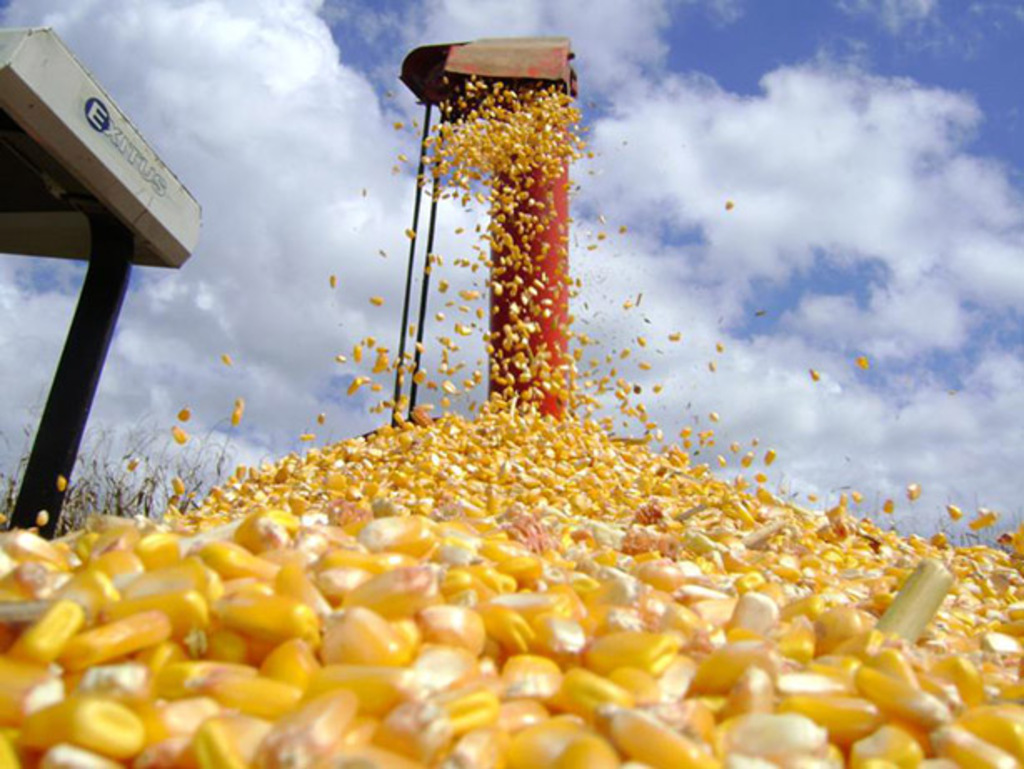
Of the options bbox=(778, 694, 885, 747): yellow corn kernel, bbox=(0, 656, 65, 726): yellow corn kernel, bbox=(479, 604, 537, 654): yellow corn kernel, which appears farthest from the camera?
bbox=(479, 604, 537, 654): yellow corn kernel

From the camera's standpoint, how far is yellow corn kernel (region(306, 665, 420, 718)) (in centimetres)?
87

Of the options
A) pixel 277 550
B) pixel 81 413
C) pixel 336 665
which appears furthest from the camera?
pixel 81 413

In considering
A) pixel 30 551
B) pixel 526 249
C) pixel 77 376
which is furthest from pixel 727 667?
pixel 526 249

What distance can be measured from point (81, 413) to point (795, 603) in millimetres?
3108

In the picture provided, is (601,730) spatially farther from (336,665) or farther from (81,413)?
(81,413)

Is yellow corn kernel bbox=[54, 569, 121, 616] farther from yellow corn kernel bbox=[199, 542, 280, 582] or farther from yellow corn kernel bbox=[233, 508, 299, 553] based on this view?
yellow corn kernel bbox=[233, 508, 299, 553]

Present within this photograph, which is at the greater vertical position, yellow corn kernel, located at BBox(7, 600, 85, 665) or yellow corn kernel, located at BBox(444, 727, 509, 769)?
yellow corn kernel, located at BBox(7, 600, 85, 665)

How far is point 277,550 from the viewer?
128cm

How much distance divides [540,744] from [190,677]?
0.38m

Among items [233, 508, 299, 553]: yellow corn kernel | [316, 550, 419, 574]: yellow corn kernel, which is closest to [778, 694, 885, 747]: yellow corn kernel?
[316, 550, 419, 574]: yellow corn kernel

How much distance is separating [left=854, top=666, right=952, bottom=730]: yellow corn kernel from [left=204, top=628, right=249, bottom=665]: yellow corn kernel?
742 millimetres

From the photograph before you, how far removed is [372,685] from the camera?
0.87 metres

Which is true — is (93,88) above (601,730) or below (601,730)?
above

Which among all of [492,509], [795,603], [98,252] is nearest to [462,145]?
[98,252]
